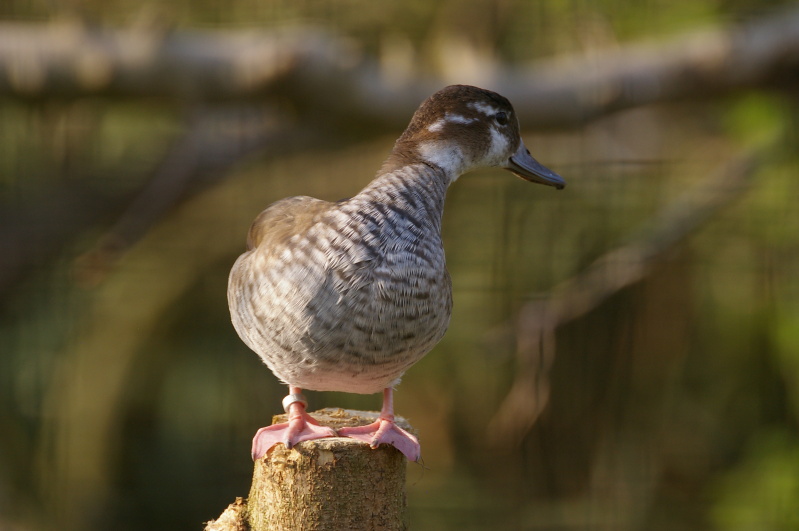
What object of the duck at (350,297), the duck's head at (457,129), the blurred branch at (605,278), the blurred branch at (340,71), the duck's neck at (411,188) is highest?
the blurred branch at (340,71)

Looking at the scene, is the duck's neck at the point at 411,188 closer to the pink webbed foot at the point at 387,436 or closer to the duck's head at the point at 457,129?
the duck's head at the point at 457,129

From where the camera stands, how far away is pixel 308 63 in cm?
299

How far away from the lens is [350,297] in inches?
52.4

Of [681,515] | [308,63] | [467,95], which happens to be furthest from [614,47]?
[467,95]

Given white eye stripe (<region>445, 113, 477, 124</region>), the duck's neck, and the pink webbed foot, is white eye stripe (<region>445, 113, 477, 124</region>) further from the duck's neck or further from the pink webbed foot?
the pink webbed foot

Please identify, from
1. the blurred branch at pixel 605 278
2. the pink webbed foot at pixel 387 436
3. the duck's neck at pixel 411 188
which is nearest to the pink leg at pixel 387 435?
the pink webbed foot at pixel 387 436

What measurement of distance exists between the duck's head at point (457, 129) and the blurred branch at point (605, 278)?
151 cm

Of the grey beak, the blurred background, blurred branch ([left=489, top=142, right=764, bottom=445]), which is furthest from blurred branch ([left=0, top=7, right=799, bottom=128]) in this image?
the grey beak

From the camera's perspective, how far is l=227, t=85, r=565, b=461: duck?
1.33 m

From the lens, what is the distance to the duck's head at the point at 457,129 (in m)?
1.57

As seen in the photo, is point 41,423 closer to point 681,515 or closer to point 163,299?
point 163,299

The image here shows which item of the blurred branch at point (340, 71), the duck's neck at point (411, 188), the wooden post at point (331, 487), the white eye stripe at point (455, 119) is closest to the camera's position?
the wooden post at point (331, 487)

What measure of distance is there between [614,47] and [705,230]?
2.46ft

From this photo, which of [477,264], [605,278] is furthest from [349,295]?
[477,264]
